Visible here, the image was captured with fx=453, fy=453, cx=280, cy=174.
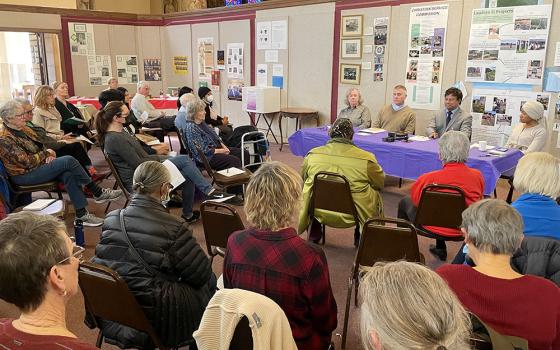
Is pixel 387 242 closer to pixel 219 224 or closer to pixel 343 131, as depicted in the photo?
pixel 219 224

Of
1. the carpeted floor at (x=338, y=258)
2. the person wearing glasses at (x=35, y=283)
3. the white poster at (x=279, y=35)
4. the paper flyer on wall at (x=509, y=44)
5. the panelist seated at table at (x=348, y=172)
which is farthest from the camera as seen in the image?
the white poster at (x=279, y=35)

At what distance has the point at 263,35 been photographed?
29.9 feet

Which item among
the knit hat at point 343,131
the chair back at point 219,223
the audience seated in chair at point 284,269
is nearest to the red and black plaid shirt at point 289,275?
the audience seated in chair at point 284,269

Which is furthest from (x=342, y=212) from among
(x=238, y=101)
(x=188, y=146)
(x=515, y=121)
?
(x=238, y=101)

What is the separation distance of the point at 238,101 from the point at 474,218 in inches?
340

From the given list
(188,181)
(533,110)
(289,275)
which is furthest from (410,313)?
(533,110)

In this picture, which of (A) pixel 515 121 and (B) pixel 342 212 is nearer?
(B) pixel 342 212

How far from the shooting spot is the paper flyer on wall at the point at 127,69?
35.8 feet

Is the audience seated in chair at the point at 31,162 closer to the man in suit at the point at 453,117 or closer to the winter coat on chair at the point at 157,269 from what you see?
the winter coat on chair at the point at 157,269

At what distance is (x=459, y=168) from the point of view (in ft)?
10.7

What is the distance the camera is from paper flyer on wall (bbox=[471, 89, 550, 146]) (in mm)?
5852

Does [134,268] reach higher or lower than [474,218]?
lower

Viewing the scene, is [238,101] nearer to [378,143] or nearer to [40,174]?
[378,143]

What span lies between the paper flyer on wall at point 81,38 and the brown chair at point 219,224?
8.79 meters
